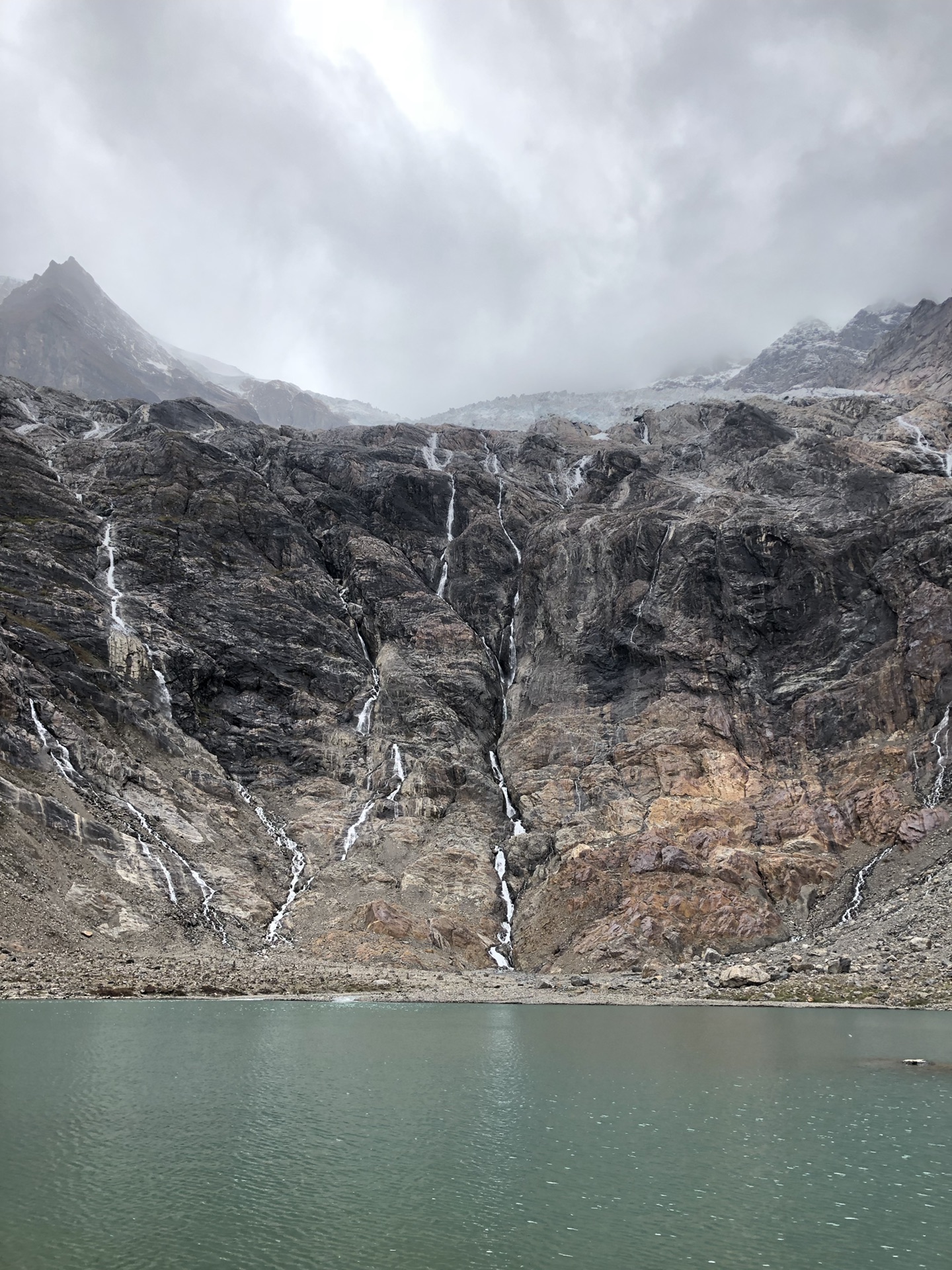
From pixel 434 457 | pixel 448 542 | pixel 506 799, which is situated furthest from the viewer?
pixel 434 457

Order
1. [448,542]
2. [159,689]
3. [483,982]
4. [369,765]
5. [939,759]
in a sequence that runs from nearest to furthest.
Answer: [483,982]
[939,759]
[159,689]
[369,765]
[448,542]

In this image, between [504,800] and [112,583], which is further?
[112,583]

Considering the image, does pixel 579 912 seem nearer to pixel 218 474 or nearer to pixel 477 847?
A: pixel 477 847

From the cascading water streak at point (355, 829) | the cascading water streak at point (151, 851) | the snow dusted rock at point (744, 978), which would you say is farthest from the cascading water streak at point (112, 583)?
the snow dusted rock at point (744, 978)

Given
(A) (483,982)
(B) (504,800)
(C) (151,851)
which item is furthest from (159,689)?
(A) (483,982)

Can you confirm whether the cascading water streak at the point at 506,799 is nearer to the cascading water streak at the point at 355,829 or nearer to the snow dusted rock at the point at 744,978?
the cascading water streak at the point at 355,829

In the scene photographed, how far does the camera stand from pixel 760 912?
6294 centimetres

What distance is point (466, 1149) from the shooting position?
22531 millimetres

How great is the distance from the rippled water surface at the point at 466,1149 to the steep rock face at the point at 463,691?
24427mm

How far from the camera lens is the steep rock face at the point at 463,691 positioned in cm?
6438

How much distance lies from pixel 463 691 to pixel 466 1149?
72.1 metres

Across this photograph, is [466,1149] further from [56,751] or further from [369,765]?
[369,765]

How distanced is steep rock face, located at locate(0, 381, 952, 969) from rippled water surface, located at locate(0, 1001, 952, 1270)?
80.1 ft

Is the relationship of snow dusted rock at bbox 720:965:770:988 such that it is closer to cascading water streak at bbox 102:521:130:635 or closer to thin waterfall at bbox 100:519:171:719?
thin waterfall at bbox 100:519:171:719
